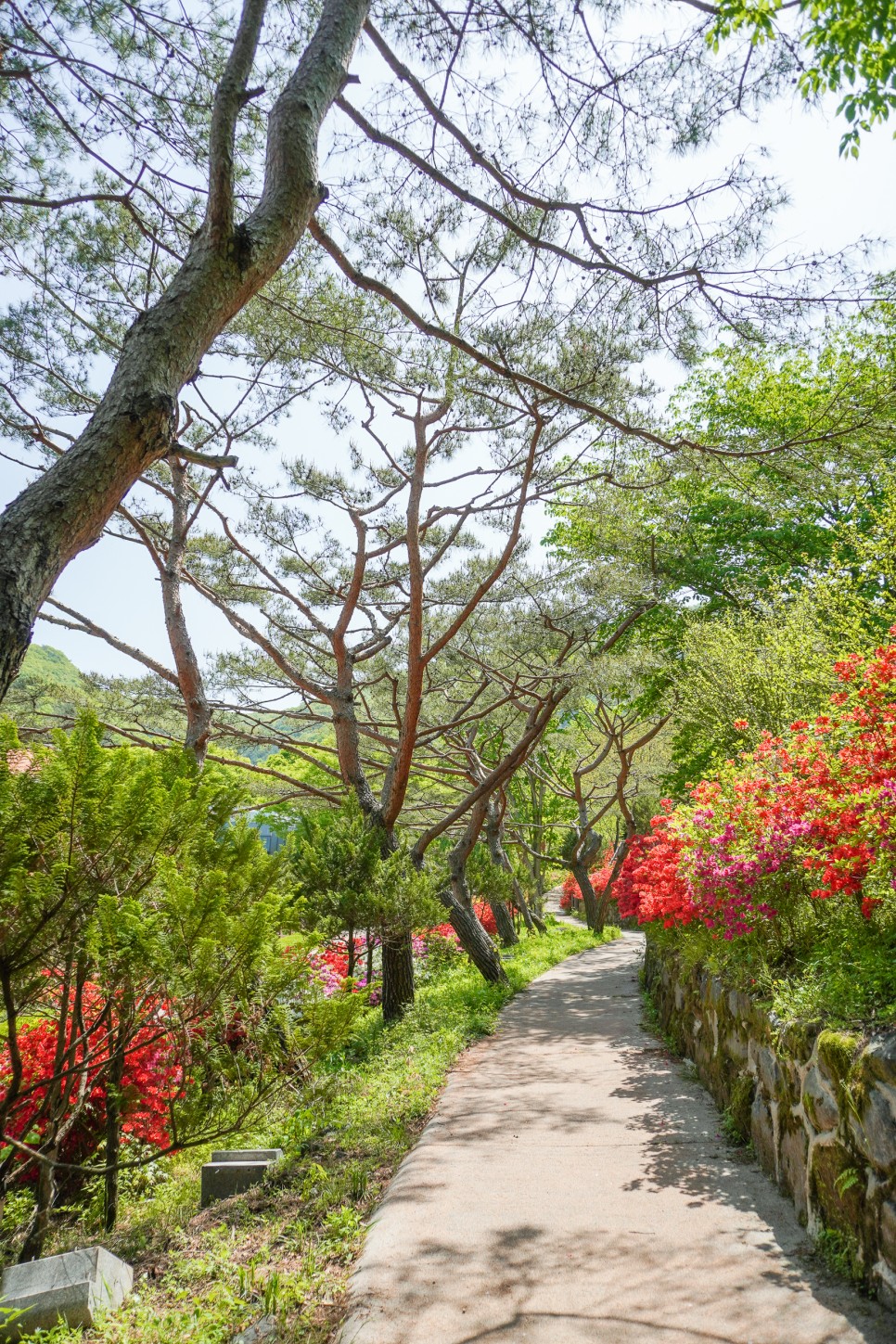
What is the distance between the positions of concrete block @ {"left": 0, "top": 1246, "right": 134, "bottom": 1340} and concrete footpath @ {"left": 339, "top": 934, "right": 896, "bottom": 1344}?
88cm

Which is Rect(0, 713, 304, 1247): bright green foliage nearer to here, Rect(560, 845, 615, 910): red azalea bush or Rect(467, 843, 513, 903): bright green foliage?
Rect(467, 843, 513, 903): bright green foliage

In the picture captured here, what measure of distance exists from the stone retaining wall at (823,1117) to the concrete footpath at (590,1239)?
139 millimetres

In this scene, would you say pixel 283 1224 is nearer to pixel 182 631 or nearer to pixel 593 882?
pixel 182 631

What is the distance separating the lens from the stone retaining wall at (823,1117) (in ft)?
7.93

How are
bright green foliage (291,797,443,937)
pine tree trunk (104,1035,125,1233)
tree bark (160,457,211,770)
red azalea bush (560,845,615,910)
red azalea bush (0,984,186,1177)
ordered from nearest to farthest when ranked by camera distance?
pine tree trunk (104,1035,125,1233)
red azalea bush (0,984,186,1177)
tree bark (160,457,211,770)
bright green foliage (291,797,443,937)
red azalea bush (560,845,615,910)

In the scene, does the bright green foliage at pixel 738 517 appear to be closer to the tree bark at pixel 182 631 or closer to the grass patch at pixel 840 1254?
the tree bark at pixel 182 631

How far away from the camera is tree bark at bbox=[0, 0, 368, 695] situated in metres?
1.92

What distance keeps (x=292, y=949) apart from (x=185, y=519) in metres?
5.18

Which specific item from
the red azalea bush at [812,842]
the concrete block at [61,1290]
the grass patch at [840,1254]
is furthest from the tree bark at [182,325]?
the grass patch at [840,1254]

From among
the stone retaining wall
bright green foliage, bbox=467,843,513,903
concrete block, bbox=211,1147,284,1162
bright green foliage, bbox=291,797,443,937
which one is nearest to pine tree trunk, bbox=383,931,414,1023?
bright green foliage, bbox=291,797,443,937

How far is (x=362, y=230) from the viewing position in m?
4.49

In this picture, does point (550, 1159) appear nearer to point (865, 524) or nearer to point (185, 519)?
point (185, 519)

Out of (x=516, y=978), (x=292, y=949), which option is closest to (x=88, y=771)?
(x=292, y=949)

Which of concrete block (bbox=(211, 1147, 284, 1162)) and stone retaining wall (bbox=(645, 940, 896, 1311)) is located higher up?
stone retaining wall (bbox=(645, 940, 896, 1311))
